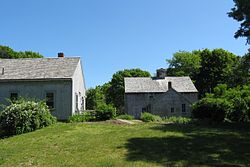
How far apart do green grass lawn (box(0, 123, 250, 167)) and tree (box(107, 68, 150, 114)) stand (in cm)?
5885

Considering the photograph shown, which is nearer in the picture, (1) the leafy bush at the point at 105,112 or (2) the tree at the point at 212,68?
(1) the leafy bush at the point at 105,112

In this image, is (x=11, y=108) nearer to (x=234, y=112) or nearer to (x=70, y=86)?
(x=70, y=86)

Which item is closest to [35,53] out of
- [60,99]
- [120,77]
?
[120,77]

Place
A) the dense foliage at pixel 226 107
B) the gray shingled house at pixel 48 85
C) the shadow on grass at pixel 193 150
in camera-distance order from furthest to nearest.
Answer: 1. the gray shingled house at pixel 48 85
2. the dense foliage at pixel 226 107
3. the shadow on grass at pixel 193 150

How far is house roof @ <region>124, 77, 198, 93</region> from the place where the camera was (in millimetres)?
45844

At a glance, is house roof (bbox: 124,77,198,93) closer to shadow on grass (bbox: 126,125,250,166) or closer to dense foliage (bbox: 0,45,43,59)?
shadow on grass (bbox: 126,125,250,166)

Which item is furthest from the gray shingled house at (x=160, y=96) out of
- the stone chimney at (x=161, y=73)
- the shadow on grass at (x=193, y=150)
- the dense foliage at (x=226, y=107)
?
the shadow on grass at (x=193, y=150)

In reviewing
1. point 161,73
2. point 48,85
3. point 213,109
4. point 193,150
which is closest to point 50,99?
point 48,85

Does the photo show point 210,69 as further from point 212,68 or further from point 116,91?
point 116,91

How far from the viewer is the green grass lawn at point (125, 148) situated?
479 inches

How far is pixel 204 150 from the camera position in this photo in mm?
13898

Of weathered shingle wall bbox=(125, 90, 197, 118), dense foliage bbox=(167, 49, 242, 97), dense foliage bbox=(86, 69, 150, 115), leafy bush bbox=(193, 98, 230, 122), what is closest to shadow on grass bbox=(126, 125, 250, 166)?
leafy bush bbox=(193, 98, 230, 122)

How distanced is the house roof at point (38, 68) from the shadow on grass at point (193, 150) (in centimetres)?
1479

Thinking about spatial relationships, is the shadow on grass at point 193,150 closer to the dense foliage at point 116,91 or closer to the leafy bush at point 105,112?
A: the leafy bush at point 105,112
